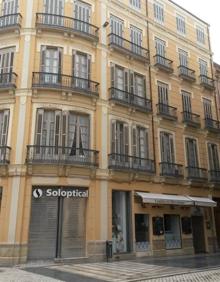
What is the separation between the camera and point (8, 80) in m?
17.6

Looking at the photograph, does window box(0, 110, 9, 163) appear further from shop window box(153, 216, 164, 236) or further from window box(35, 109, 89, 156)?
shop window box(153, 216, 164, 236)

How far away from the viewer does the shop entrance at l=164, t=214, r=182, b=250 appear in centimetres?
2003

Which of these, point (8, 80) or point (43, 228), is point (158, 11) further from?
point (43, 228)

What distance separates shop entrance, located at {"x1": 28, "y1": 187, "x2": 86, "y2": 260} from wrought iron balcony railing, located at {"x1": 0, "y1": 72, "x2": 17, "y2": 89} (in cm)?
630

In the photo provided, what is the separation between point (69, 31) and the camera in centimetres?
1859

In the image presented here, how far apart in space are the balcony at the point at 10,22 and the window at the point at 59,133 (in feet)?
17.3

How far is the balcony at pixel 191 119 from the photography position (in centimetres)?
2338

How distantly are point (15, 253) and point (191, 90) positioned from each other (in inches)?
712

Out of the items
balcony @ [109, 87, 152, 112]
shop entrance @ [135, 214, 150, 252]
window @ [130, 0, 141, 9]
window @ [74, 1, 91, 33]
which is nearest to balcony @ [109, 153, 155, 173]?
shop entrance @ [135, 214, 150, 252]

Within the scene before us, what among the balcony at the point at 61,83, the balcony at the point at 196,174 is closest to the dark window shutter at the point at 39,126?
the balcony at the point at 61,83

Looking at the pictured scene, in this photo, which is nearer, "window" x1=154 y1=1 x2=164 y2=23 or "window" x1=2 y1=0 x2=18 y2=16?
"window" x1=2 y1=0 x2=18 y2=16

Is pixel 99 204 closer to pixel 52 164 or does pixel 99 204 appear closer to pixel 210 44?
pixel 52 164

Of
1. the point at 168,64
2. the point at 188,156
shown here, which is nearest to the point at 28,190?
the point at 188,156

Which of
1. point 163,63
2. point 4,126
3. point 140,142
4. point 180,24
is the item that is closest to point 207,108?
point 163,63
